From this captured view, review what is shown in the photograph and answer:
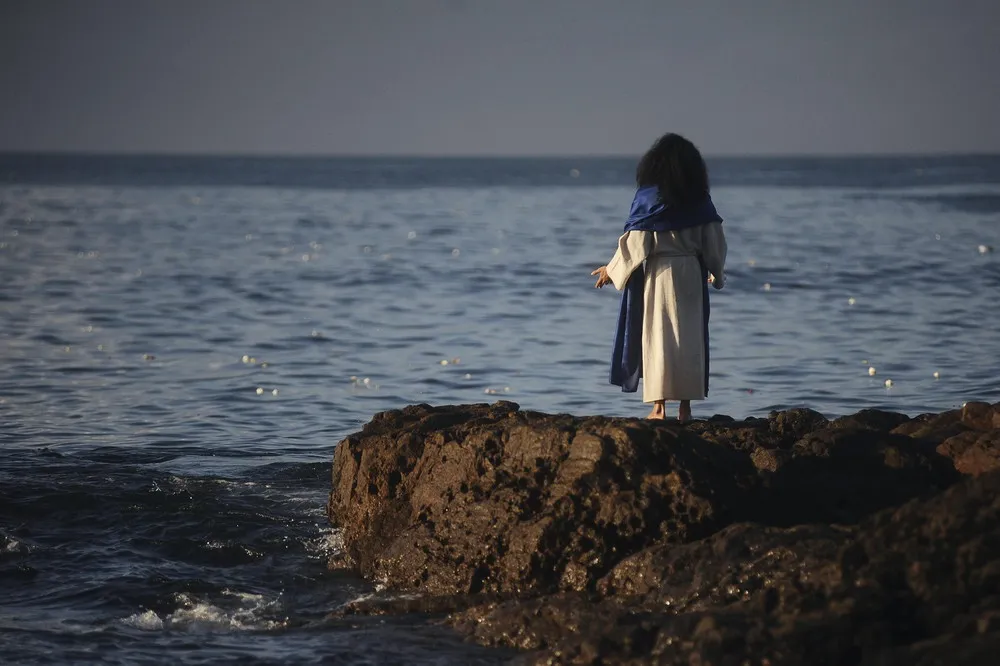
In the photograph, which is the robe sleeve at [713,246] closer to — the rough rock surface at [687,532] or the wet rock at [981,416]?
the rough rock surface at [687,532]

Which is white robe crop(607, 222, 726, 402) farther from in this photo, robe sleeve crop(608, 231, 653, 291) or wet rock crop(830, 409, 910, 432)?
wet rock crop(830, 409, 910, 432)

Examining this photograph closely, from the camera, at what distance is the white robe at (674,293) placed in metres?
7.88

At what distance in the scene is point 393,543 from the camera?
24.2 feet

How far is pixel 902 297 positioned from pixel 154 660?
59.3 ft

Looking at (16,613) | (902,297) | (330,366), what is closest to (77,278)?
(330,366)

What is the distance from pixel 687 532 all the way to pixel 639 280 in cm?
205

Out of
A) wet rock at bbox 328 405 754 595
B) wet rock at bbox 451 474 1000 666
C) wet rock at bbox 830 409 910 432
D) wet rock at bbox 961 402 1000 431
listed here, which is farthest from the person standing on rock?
wet rock at bbox 451 474 1000 666

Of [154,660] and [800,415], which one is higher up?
[800,415]

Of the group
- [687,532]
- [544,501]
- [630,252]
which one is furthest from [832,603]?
[630,252]

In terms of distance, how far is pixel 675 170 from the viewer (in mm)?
7672

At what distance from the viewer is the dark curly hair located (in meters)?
7.67

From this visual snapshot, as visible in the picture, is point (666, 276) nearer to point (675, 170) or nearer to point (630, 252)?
point (630, 252)

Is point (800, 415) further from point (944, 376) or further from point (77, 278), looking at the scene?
point (77, 278)

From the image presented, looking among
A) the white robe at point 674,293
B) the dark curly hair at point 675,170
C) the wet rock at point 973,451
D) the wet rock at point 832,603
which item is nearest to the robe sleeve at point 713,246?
the white robe at point 674,293
